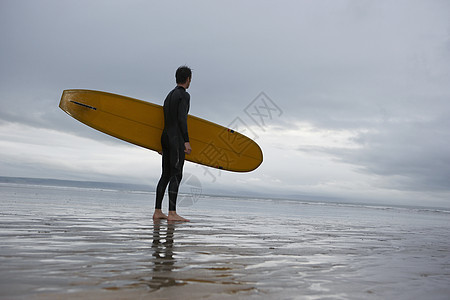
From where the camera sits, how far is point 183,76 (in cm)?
522

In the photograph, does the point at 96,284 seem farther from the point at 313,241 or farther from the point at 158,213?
the point at 158,213

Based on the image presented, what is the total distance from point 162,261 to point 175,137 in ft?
9.91

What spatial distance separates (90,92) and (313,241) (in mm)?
4410

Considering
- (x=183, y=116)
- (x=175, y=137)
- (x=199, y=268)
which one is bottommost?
(x=199, y=268)

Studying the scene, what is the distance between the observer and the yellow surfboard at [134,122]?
6129mm

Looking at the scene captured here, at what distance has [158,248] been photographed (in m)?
2.68

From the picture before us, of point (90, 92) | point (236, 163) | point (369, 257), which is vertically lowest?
point (369, 257)

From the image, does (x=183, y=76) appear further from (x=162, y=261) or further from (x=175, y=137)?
(x=162, y=261)

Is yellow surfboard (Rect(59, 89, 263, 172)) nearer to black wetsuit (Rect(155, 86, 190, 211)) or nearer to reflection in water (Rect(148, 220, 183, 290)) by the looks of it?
black wetsuit (Rect(155, 86, 190, 211))

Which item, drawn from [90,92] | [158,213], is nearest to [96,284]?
[158,213]

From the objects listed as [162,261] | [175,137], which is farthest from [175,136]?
[162,261]

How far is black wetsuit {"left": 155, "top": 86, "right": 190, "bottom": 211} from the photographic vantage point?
5070mm

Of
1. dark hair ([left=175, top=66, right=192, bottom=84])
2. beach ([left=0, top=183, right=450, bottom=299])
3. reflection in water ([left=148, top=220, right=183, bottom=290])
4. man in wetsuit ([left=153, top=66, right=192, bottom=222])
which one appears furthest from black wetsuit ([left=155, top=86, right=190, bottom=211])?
beach ([left=0, top=183, right=450, bottom=299])

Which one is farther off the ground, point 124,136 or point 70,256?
point 124,136
